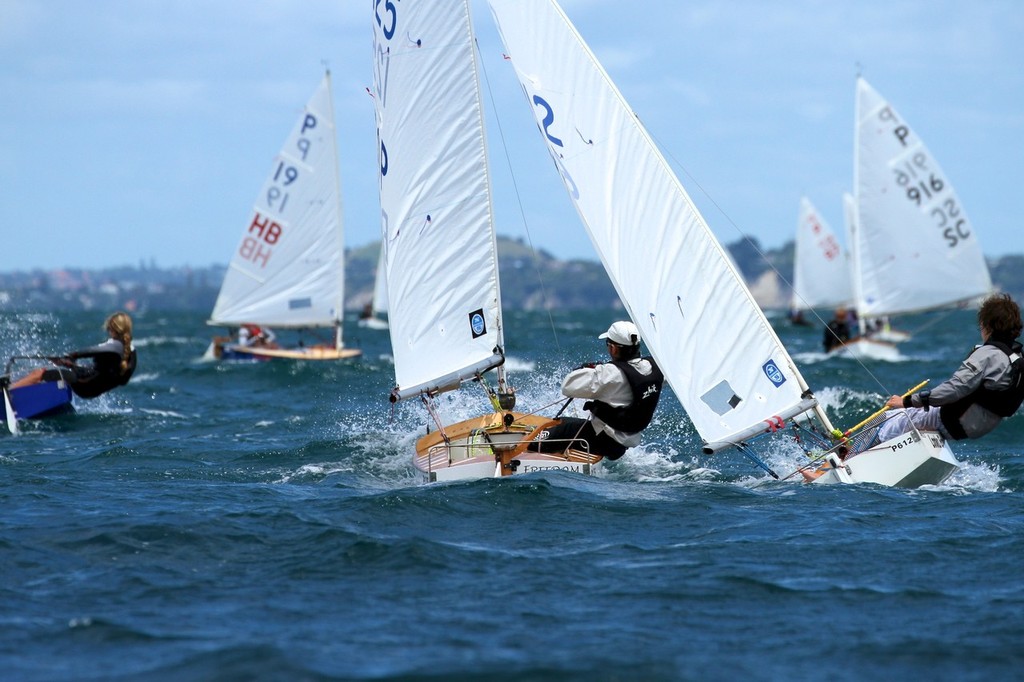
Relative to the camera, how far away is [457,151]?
962 cm

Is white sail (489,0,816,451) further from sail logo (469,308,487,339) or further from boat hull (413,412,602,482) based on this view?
sail logo (469,308,487,339)

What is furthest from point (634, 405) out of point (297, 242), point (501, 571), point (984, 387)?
point (297, 242)

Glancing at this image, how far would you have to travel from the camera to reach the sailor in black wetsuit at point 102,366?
12.2 m

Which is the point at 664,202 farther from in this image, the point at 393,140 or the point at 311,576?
the point at 311,576

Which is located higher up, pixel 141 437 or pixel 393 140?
pixel 393 140

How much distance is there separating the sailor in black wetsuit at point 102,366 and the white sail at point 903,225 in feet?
55.0

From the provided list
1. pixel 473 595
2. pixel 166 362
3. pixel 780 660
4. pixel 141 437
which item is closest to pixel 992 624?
pixel 780 660

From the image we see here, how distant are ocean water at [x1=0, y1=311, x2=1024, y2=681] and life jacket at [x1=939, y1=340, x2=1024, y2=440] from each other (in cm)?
47

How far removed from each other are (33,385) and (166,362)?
1315cm

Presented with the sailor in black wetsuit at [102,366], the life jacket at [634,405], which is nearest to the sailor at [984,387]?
the life jacket at [634,405]

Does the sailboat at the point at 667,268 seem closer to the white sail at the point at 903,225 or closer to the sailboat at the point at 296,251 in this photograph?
the sailboat at the point at 296,251

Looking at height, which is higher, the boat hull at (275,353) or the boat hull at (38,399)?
the boat hull at (275,353)

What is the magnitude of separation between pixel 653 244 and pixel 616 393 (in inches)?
41.5

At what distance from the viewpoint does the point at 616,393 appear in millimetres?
8375
